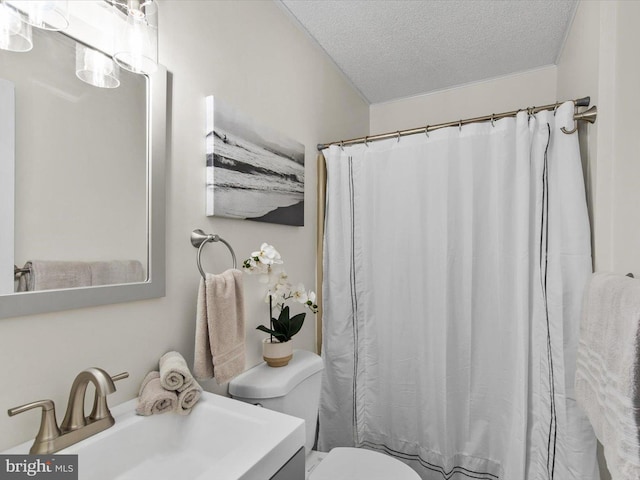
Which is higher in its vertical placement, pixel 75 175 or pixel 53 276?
pixel 75 175

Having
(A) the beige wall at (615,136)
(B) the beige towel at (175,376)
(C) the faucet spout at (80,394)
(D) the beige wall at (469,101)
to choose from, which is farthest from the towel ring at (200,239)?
(D) the beige wall at (469,101)

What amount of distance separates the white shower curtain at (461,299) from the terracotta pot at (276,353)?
1.85 feet

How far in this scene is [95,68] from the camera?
887 millimetres

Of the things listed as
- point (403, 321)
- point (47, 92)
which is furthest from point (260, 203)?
point (403, 321)

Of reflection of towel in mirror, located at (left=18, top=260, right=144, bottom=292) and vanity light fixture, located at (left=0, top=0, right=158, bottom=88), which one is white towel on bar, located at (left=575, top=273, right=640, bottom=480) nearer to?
reflection of towel in mirror, located at (left=18, top=260, right=144, bottom=292)

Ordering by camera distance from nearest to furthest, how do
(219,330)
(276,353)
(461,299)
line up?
(219,330)
(276,353)
(461,299)

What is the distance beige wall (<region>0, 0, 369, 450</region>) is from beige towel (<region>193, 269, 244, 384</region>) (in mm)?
95

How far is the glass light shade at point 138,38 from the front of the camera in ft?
2.92

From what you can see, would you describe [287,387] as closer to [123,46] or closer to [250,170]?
[250,170]

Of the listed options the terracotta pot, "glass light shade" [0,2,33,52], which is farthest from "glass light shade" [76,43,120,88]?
the terracotta pot

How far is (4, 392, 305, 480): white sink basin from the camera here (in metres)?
0.75

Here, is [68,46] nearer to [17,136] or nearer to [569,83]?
[17,136]

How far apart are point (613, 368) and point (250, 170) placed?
128cm

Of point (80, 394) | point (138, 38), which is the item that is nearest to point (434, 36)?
point (138, 38)
